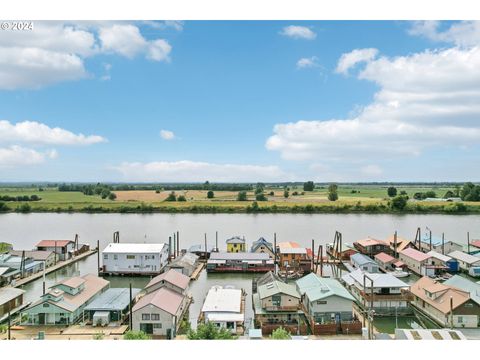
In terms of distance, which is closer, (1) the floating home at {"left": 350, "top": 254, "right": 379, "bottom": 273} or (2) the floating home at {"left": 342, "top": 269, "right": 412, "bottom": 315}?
(2) the floating home at {"left": 342, "top": 269, "right": 412, "bottom": 315}

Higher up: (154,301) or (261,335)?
(154,301)

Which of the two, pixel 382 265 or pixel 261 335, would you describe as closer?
pixel 261 335

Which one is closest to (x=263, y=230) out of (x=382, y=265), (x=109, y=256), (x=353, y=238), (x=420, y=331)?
(x=353, y=238)

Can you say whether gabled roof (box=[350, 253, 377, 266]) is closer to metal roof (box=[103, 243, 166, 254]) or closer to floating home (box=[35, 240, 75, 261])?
metal roof (box=[103, 243, 166, 254])

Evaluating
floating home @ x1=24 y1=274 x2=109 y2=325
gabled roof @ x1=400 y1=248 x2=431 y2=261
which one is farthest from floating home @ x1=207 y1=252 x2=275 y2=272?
floating home @ x1=24 y1=274 x2=109 y2=325

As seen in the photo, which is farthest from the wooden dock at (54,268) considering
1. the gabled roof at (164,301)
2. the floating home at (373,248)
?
the floating home at (373,248)

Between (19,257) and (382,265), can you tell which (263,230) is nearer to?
(382,265)

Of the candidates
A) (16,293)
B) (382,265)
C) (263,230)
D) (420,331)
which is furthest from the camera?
(263,230)
